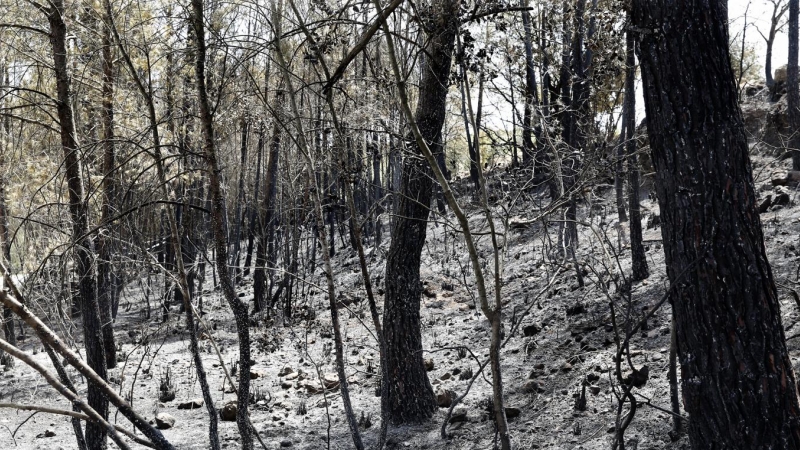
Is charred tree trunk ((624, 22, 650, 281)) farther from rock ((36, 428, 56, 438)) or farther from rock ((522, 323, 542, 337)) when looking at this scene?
rock ((36, 428, 56, 438))

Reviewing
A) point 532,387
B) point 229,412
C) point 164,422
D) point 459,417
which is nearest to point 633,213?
point 532,387

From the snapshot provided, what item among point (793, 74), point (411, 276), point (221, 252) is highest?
point (793, 74)

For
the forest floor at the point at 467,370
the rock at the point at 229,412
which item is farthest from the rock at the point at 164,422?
the rock at the point at 229,412

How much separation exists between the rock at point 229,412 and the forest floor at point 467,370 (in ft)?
0.21

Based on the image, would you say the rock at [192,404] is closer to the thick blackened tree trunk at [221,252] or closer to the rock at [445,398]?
the rock at [445,398]

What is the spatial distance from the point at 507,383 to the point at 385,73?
4.32 metres

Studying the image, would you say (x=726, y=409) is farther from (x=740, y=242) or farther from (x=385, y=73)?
(x=385, y=73)

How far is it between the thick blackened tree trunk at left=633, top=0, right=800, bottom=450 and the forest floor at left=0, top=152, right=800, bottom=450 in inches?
46.9

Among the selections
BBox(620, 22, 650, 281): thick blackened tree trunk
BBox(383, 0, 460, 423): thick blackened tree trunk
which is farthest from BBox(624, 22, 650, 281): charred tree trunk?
BBox(383, 0, 460, 423): thick blackened tree trunk

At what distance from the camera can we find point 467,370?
29.9 ft

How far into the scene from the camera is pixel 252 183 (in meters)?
22.7

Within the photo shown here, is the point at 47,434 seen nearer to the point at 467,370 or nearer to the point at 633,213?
the point at 467,370

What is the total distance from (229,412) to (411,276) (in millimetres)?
3205

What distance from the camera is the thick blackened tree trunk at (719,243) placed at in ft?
11.3
